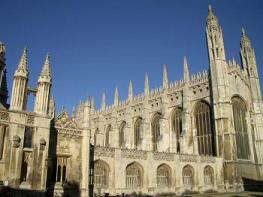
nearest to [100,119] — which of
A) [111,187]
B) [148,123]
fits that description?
[148,123]

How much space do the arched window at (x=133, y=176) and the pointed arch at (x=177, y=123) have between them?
19.0 meters

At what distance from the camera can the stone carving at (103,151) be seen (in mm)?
23766


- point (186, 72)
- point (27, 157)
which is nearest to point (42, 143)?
point (27, 157)

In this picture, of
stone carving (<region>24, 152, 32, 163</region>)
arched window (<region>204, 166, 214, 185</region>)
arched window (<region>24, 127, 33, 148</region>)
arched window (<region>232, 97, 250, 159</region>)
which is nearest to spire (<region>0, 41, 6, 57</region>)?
arched window (<region>24, 127, 33, 148</region>)

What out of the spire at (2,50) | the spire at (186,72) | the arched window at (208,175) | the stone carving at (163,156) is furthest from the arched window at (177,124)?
the spire at (2,50)

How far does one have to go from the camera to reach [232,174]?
118 ft

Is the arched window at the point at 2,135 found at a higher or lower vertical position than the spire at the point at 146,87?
lower

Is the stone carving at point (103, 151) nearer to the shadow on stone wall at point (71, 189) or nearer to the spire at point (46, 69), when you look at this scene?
the shadow on stone wall at point (71, 189)

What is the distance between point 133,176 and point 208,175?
13362mm

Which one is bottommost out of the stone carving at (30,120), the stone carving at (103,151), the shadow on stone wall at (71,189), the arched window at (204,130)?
the shadow on stone wall at (71,189)

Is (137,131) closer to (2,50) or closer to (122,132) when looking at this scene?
(122,132)

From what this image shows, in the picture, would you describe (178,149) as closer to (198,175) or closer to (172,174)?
(198,175)

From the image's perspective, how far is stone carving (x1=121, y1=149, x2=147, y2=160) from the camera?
86.1 feet

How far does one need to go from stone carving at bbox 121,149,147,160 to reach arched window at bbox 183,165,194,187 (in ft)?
23.4
